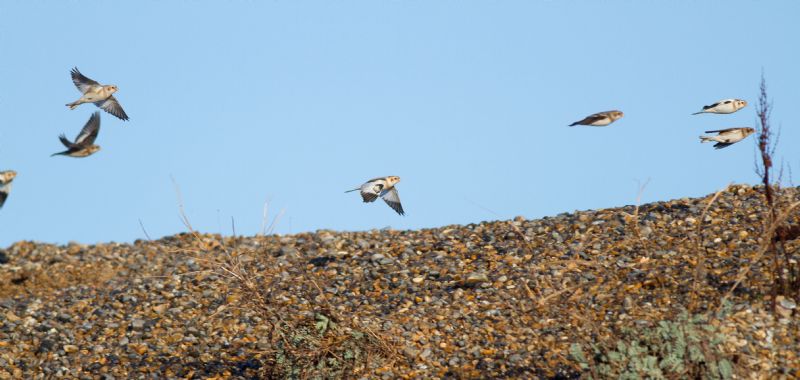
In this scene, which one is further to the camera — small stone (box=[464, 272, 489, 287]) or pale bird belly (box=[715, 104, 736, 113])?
pale bird belly (box=[715, 104, 736, 113])

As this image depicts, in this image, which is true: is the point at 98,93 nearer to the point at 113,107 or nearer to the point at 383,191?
the point at 113,107

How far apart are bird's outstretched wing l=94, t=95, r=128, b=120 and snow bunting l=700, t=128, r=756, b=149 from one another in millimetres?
6904

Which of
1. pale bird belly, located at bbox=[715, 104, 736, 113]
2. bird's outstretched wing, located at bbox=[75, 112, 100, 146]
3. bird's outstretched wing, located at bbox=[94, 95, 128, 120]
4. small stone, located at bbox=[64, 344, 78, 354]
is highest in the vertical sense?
bird's outstretched wing, located at bbox=[94, 95, 128, 120]

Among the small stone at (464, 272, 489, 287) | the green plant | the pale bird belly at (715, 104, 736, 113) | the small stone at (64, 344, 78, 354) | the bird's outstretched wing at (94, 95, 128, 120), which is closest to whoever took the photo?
the green plant

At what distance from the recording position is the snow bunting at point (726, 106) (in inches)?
469

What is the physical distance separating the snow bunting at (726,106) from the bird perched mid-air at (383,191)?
3.58 metres

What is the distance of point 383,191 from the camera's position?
13.0 meters

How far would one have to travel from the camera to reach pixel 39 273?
1427cm

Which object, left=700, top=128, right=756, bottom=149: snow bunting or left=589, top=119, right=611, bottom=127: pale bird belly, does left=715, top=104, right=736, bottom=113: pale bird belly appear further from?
left=589, top=119, right=611, bottom=127: pale bird belly

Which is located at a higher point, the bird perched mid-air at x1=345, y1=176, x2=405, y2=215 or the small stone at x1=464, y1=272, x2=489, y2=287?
the bird perched mid-air at x1=345, y1=176, x2=405, y2=215

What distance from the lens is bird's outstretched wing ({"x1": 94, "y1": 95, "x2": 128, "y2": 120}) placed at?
13469mm

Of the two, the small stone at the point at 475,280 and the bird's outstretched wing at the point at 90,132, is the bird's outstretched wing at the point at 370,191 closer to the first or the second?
the small stone at the point at 475,280

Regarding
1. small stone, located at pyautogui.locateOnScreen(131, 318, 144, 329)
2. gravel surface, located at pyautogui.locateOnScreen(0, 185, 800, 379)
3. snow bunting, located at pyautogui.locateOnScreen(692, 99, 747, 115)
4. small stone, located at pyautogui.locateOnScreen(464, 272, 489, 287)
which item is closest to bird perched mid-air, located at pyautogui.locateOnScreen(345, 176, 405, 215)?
gravel surface, located at pyautogui.locateOnScreen(0, 185, 800, 379)

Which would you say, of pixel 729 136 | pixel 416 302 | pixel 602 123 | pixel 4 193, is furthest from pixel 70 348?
pixel 729 136
